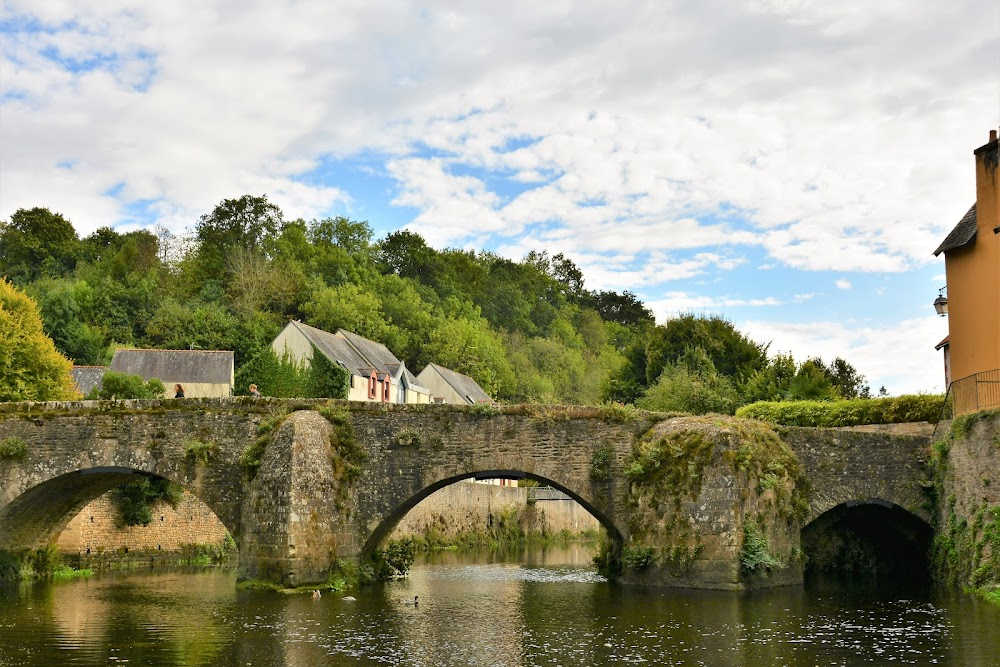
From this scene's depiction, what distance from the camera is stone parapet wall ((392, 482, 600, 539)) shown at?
41.9 meters

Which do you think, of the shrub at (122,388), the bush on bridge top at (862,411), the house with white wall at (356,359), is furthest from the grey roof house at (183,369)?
the bush on bridge top at (862,411)

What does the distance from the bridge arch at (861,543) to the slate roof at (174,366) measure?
32.6m

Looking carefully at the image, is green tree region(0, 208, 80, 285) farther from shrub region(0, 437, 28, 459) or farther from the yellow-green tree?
shrub region(0, 437, 28, 459)

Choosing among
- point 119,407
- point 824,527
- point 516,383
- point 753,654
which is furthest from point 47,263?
point 753,654

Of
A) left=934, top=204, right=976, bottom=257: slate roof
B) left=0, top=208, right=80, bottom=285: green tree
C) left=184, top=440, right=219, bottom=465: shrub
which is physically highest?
left=0, top=208, right=80, bottom=285: green tree

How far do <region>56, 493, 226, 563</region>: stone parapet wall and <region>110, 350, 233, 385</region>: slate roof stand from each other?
19627mm

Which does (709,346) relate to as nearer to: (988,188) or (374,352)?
(374,352)

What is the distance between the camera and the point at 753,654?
626 inches

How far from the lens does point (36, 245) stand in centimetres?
7600

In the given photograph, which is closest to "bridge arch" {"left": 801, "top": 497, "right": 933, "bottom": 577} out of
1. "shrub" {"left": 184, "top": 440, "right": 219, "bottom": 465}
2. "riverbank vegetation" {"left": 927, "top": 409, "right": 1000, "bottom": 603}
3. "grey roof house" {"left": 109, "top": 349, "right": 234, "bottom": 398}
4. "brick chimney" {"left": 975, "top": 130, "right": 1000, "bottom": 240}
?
"riverbank vegetation" {"left": 927, "top": 409, "right": 1000, "bottom": 603}

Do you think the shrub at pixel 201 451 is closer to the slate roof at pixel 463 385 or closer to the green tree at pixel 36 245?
the slate roof at pixel 463 385

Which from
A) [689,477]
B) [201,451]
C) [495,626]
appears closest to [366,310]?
[201,451]

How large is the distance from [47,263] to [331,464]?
192ft

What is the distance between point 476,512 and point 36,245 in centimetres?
4489
